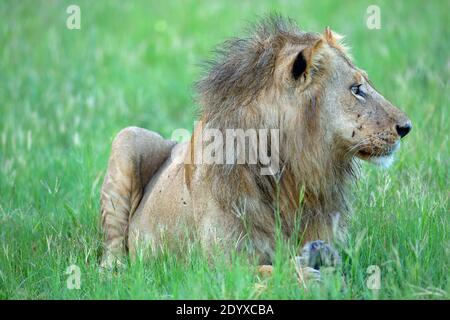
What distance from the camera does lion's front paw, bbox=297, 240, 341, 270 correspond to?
5.07 m

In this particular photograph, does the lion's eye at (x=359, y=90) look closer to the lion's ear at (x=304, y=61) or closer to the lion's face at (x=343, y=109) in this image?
the lion's face at (x=343, y=109)

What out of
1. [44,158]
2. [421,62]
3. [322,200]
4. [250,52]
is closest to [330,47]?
[250,52]

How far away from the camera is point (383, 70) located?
34.8 ft

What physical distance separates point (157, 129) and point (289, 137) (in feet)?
16.3

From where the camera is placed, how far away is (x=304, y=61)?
513cm

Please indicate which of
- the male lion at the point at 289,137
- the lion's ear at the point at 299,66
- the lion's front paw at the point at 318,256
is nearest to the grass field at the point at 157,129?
the lion's front paw at the point at 318,256

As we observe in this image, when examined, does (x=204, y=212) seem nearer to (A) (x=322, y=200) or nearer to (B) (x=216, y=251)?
(B) (x=216, y=251)

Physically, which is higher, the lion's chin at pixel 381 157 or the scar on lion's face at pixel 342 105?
the scar on lion's face at pixel 342 105

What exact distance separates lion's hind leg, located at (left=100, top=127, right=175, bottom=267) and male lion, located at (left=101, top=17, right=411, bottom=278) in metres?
0.98

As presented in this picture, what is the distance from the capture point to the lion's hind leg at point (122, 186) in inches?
253

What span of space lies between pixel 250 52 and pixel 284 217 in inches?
37.9

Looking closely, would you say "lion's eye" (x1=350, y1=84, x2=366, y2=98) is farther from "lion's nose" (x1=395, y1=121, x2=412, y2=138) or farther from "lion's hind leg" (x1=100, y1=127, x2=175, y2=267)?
"lion's hind leg" (x1=100, y1=127, x2=175, y2=267)

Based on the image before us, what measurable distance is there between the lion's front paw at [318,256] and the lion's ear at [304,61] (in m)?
Answer: 0.93
